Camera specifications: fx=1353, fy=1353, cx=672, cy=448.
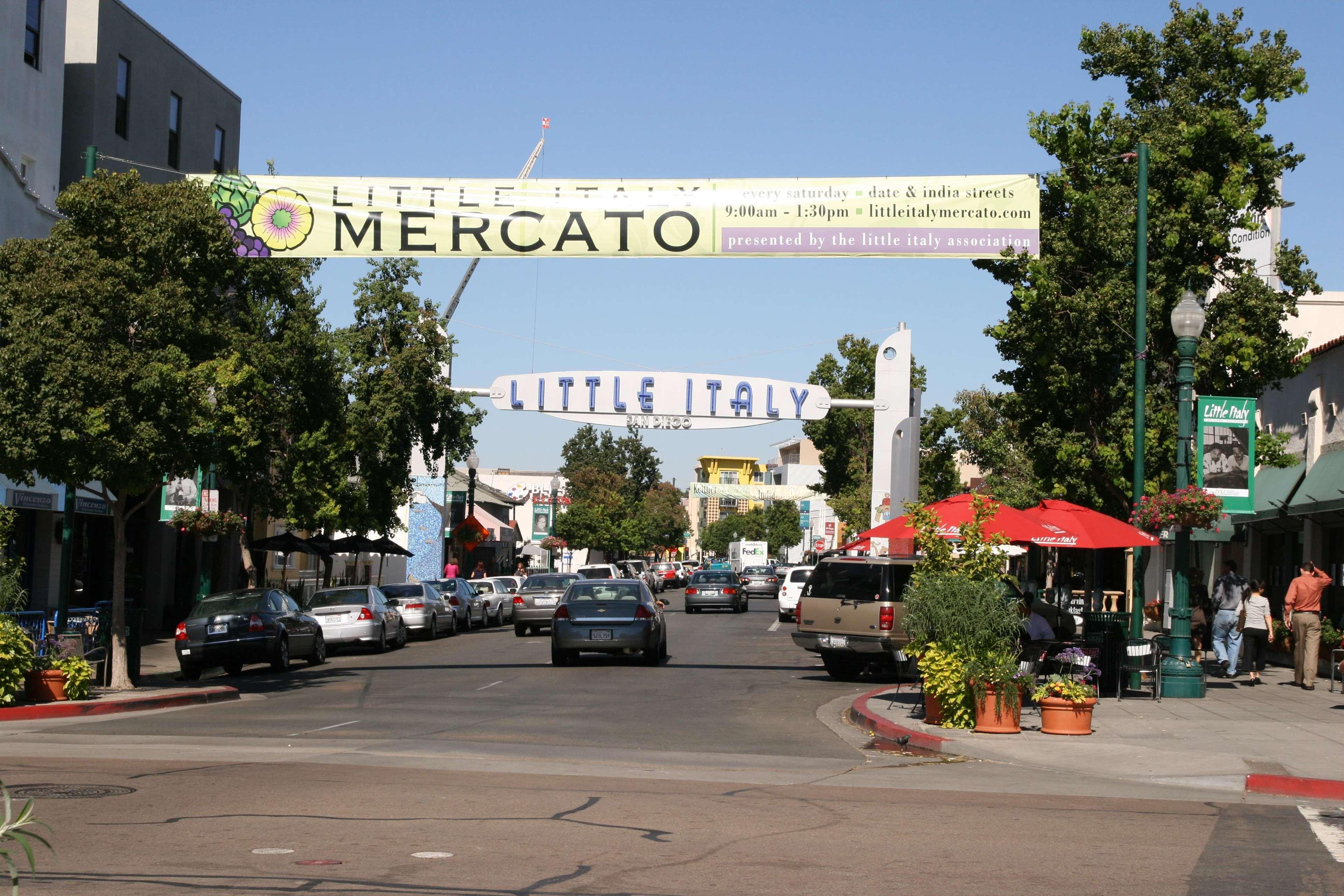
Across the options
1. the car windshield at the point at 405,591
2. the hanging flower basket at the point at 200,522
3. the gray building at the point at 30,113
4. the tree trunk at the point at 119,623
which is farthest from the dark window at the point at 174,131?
the tree trunk at the point at 119,623

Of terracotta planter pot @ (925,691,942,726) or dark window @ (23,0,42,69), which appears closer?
terracotta planter pot @ (925,691,942,726)

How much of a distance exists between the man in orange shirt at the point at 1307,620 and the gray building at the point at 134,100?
2276 cm

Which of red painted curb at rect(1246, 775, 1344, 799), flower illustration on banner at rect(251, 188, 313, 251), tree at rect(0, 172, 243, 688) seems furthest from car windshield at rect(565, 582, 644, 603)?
red painted curb at rect(1246, 775, 1344, 799)

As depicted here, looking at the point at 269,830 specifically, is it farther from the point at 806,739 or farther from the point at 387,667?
the point at 387,667

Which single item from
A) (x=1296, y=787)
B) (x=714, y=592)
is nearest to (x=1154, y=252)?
Result: (x=1296, y=787)

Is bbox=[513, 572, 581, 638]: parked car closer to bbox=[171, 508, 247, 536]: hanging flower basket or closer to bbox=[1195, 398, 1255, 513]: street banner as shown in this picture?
bbox=[171, 508, 247, 536]: hanging flower basket

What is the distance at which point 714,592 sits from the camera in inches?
2063

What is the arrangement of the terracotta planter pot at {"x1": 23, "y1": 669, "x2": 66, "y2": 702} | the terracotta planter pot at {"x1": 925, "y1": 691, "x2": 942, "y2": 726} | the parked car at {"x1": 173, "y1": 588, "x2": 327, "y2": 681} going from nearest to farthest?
the terracotta planter pot at {"x1": 925, "y1": 691, "x2": 942, "y2": 726}
the terracotta planter pot at {"x1": 23, "y1": 669, "x2": 66, "y2": 702}
the parked car at {"x1": 173, "y1": 588, "x2": 327, "y2": 681}

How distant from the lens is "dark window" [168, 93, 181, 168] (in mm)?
34031

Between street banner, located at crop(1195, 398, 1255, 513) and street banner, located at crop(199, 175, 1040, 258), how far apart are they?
350cm

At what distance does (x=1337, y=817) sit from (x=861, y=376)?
52.8 m

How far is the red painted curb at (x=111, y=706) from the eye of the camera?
1608cm

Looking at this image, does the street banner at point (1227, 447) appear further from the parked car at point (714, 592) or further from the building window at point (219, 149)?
the parked car at point (714, 592)

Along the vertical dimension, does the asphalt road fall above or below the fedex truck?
below
